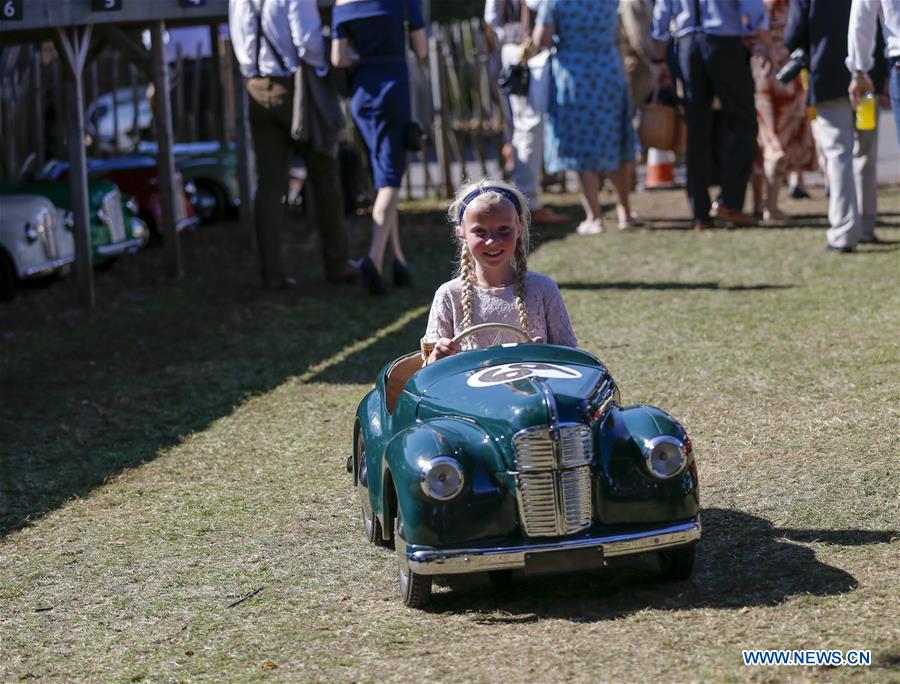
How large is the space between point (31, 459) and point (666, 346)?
3251 millimetres

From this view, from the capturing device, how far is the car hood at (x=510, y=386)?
3.90m

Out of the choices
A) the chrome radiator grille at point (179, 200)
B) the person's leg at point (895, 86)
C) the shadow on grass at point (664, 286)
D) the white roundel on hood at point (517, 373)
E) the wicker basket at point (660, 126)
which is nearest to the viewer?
the white roundel on hood at point (517, 373)

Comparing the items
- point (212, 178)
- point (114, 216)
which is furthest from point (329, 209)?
point (212, 178)

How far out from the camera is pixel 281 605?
13.4 ft

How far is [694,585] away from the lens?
403 centimetres

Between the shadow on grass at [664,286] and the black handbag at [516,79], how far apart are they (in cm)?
247

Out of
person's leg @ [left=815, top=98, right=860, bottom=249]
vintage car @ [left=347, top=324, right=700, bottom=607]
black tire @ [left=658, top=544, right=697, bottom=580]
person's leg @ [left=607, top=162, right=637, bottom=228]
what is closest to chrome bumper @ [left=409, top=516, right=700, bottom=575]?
vintage car @ [left=347, top=324, right=700, bottom=607]

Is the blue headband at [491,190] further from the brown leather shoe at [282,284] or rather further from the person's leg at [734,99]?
the person's leg at [734,99]

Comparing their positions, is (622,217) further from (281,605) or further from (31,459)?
(281,605)

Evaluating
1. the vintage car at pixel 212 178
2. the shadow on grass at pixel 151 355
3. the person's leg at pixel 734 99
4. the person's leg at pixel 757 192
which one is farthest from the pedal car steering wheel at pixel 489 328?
the vintage car at pixel 212 178

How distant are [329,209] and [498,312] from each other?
5.22m

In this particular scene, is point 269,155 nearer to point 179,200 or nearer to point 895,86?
point 179,200

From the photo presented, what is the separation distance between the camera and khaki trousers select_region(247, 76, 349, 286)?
9.30 metres

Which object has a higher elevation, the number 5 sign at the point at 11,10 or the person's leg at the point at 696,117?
the number 5 sign at the point at 11,10
